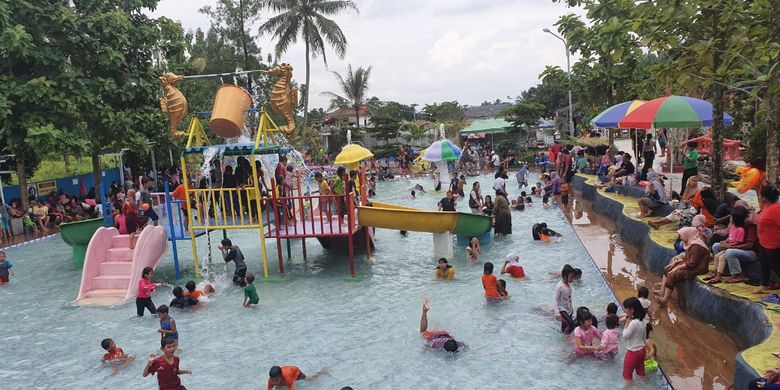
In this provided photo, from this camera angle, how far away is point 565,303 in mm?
9188

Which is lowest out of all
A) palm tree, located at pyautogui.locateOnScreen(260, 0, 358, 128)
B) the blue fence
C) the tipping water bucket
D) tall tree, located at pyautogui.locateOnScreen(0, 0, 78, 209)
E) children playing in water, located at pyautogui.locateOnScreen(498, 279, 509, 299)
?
children playing in water, located at pyautogui.locateOnScreen(498, 279, 509, 299)

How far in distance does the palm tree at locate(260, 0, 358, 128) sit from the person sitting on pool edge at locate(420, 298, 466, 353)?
30.9m

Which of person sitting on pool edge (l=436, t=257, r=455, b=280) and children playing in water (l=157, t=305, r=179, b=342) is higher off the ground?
children playing in water (l=157, t=305, r=179, b=342)

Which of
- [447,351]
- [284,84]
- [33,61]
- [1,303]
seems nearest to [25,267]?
[1,303]

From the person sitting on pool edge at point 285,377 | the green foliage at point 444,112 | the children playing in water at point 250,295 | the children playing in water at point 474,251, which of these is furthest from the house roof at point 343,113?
the person sitting on pool edge at point 285,377

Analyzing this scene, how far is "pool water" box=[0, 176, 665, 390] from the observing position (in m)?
8.09

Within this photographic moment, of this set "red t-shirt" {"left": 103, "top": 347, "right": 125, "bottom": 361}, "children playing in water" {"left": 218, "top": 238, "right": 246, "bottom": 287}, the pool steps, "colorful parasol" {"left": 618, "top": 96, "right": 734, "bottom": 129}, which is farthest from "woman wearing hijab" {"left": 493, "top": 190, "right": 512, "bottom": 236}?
"red t-shirt" {"left": 103, "top": 347, "right": 125, "bottom": 361}

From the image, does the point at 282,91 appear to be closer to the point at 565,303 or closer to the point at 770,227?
the point at 565,303

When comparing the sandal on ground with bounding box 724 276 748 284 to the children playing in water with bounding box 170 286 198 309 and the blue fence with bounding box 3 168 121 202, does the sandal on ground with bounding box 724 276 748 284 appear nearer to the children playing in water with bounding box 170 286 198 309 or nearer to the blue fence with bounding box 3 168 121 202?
the children playing in water with bounding box 170 286 198 309

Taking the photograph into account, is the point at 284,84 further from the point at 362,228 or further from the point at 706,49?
the point at 706,49

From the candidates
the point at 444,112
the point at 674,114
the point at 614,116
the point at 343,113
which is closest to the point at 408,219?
the point at 674,114

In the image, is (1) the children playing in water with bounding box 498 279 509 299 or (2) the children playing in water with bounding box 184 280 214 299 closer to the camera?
(1) the children playing in water with bounding box 498 279 509 299

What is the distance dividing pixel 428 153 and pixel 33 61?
15.6 m

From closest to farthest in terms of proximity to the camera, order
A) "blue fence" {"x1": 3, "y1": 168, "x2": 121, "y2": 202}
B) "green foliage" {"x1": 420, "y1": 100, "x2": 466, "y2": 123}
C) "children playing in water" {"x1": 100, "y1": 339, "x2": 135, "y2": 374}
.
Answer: "children playing in water" {"x1": 100, "y1": 339, "x2": 135, "y2": 374} < "blue fence" {"x1": 3, "y1": 168, "x2": 121, "y2": 202} < "green foliage" {"x1": 420, "y1": 100, "x2": 466, "y2": 123}
